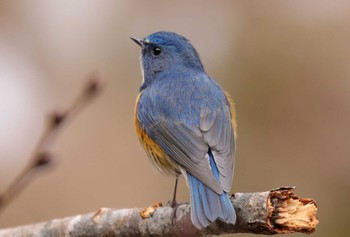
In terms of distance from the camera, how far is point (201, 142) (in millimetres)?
4207

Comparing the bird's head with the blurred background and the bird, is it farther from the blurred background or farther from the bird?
the blurred background

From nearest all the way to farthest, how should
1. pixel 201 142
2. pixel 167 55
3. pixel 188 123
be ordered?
pixel 201 142
pixel 188 123
pixel 167 55

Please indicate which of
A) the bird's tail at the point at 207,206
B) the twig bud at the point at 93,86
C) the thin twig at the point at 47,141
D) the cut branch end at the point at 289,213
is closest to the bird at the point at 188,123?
the bird's tail at the point at 207,206

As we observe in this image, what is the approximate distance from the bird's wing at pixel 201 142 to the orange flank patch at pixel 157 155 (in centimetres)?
4

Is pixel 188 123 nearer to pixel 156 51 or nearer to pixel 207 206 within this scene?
pixel 207 206

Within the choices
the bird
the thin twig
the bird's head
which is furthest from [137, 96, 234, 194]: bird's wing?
the thin twig

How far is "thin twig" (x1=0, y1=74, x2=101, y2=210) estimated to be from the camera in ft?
7.03

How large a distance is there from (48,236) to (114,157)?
160 inches

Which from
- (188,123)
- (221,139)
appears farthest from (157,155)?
(221,139)

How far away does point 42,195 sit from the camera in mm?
7441

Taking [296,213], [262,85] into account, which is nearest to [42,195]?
[262,85]

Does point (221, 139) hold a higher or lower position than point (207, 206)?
higher

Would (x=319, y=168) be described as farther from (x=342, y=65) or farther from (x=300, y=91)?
(x=342, y=65)

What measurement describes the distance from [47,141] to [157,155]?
87.7 inches
